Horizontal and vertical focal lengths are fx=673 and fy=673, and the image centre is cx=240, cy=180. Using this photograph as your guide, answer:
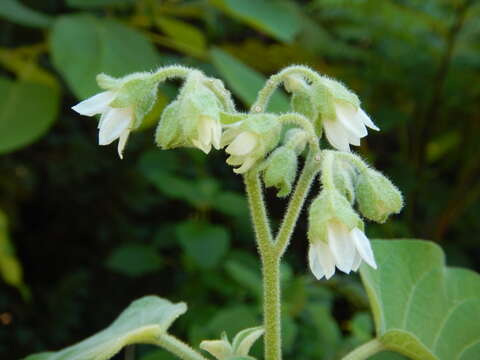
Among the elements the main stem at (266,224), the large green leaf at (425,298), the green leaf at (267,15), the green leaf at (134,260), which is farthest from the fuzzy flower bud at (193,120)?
the green leaf at (134,260)

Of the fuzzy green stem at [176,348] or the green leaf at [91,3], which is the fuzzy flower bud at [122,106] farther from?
the green leaf at [91,3]

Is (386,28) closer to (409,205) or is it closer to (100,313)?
(409,205)

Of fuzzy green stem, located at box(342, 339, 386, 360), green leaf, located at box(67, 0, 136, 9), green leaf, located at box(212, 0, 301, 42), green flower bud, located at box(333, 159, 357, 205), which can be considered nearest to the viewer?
green flower bud, located at box(333, 159, 357, 205)

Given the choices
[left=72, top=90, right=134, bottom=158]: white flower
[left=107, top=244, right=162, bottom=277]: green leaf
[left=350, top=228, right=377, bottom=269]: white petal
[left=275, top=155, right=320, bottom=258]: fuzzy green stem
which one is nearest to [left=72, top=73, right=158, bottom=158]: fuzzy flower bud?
[left=72, top=90, right=134, bottom=158]: white flower

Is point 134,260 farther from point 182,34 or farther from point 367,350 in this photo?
point 367,350

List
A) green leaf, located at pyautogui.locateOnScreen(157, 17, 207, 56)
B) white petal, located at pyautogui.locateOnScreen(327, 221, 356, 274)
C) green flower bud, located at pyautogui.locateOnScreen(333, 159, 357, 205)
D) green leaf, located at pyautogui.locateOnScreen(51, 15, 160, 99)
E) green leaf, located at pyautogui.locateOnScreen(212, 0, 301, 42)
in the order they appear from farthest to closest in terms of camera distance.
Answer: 1. green leaf, located at pyautogui.locateOnScreen(157, 17, 207, 56)
2. green leaf, located at pyautogui.locateOnScreen(212, 0, 301, 42)
3. green leaf, located at pyautogui.locateOnScreen(51, 15, 160, 99)
4. green flower bud, located at pyautogui.locateOnScreen(333, 159, 357, 205)
5. white petal, located at pyautogui.locateOnScreen(327, 221, 356, 274)

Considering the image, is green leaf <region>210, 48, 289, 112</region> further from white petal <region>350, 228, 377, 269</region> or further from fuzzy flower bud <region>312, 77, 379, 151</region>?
white petal <region>350, 228, 377, 269</region>

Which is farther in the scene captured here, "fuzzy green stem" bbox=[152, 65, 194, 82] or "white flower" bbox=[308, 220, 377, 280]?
"fuzzy green stem" bbox=[152, 65, 194, 82]
